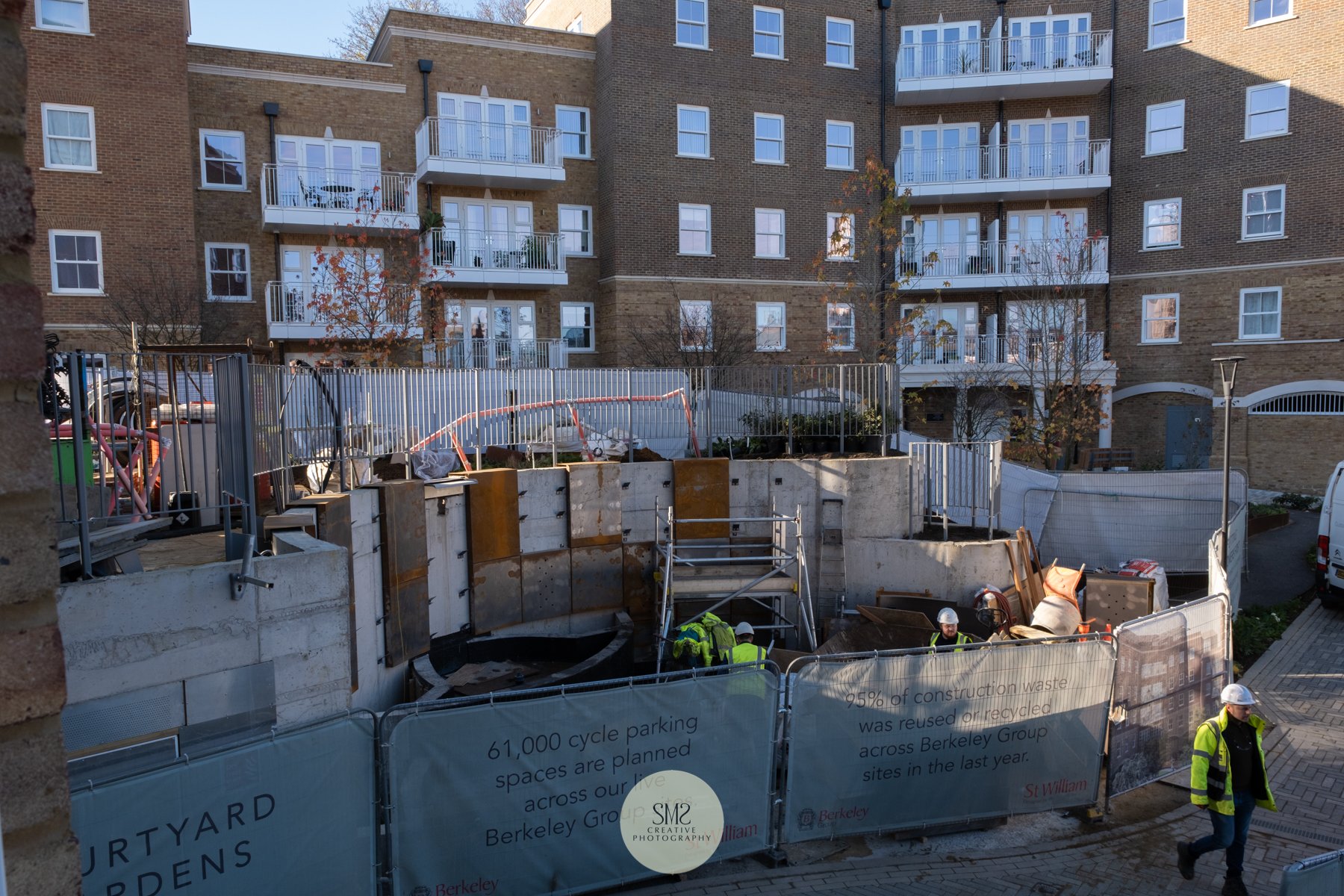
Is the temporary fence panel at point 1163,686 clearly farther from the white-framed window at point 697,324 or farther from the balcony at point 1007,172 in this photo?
the balcony at point 1007,172

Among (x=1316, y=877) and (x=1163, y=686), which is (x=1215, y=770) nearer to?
(x=1163, y=686)

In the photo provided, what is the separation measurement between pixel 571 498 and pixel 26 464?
12607mm

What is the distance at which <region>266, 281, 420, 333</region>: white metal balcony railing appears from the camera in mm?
20672

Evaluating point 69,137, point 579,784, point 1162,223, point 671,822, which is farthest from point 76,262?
point 1162,223

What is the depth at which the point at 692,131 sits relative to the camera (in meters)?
28.3

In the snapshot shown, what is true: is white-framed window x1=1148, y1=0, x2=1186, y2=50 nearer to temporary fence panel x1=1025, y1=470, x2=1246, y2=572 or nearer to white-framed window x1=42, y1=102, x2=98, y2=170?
temporary fence panel x1=1025, y1=470, x2=1246, y2=572

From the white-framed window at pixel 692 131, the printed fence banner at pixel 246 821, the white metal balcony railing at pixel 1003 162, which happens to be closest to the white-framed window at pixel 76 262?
the white-framed window at pixel 692 131

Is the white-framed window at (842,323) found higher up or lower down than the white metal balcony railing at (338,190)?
lower down

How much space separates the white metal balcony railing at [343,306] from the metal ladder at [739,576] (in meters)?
9.33

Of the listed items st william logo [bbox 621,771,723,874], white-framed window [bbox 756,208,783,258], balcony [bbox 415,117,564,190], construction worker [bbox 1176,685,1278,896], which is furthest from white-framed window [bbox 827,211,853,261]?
st william logo [bbox 621,771,723,874]

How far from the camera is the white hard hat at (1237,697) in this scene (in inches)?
283

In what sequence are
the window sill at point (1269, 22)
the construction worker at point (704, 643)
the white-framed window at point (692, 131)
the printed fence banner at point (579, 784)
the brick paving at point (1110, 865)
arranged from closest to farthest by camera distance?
the printed fence banner at point (579, 784)
the brick paving at point (1110, 865)
the construction worker at point (704, 643)
the window sill at point (1269, 22)
the white-framed window at point (692, 131)

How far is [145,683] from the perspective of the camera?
21.8ft

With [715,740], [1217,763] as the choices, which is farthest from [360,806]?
[1217,763]
